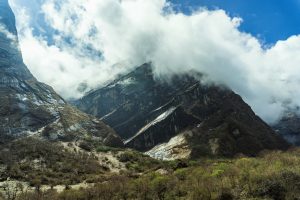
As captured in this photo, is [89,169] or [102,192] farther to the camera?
[89,169]

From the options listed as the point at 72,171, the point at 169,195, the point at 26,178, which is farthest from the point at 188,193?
the point at 72,171

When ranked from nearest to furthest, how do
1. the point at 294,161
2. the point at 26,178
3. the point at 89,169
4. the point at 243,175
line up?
1. the point at 243,175
2. the point at 294,161
3. the point at 26,178
4. the point at 89,169

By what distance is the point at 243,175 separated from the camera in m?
84.5

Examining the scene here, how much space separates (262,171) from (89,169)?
124711 mm

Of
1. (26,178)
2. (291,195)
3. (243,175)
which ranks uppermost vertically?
(26,178)

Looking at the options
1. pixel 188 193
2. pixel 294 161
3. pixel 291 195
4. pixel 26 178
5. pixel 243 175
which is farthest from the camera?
pixel 26 178

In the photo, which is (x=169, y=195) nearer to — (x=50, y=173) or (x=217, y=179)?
(x=217, y=179)

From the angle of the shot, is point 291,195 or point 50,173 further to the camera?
point 50,173

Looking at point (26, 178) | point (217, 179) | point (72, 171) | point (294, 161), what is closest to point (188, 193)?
point (217, 179)

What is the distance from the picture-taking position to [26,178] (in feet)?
532

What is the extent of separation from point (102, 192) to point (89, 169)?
111326 millimetres

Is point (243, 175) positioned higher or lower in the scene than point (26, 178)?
lower

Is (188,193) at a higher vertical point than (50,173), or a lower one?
lower

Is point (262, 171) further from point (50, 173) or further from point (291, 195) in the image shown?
point (50, 173)
